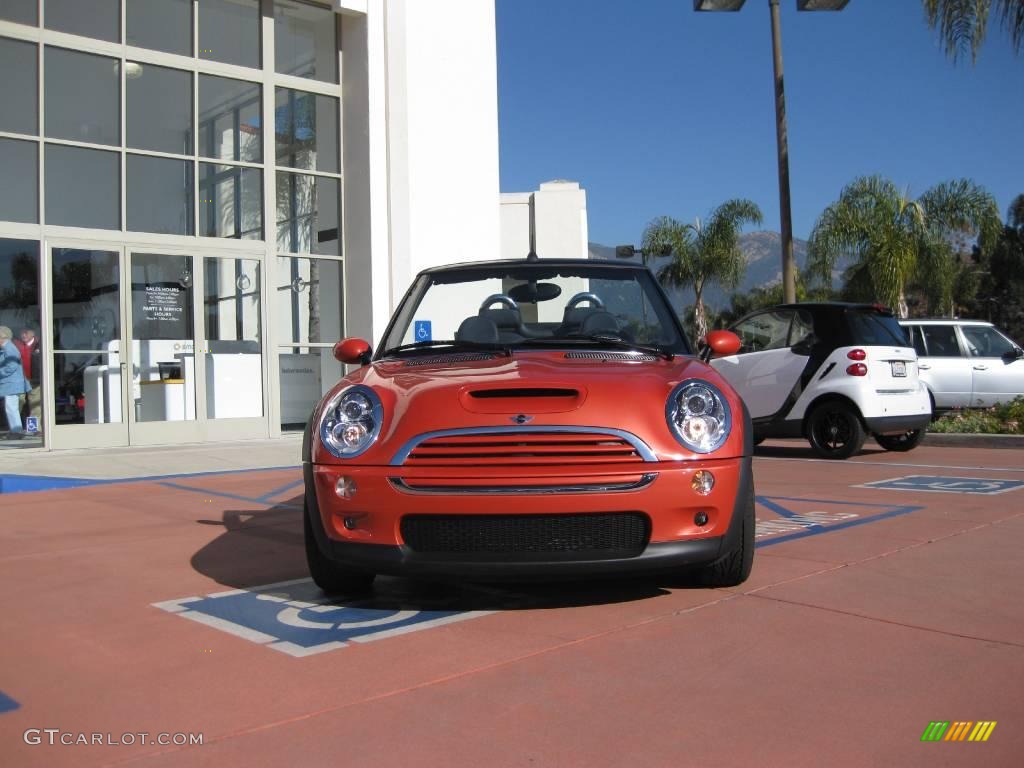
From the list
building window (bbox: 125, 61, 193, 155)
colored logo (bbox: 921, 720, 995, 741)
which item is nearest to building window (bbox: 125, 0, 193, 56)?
building window (bbox: 125, 61, 193, 155)

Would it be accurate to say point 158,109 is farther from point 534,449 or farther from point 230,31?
point 534,449

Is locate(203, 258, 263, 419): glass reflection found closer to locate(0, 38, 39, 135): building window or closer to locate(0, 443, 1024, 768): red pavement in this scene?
locate(0, 38, 39, 135): building window

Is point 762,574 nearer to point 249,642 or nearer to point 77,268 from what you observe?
point 249,642

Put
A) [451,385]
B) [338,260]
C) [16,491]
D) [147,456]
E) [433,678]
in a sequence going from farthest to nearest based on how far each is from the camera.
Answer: [338,260]
[147,456]
[16,491]
[451,385]
[433,678]

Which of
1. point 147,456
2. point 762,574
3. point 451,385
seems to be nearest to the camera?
point 451,385

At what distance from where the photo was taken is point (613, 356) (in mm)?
4273

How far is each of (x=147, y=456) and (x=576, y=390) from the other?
850 centimetres

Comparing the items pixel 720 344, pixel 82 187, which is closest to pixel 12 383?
pixel 82 187

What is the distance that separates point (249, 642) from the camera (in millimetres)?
3568

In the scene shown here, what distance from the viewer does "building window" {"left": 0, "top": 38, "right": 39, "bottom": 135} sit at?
38.1ft

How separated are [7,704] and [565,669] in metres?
1.72

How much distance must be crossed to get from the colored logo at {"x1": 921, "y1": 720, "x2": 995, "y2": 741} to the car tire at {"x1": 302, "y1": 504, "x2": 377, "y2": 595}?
2.23 m

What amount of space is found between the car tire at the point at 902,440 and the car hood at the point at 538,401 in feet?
25.5

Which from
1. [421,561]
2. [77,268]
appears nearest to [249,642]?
[421,561]
